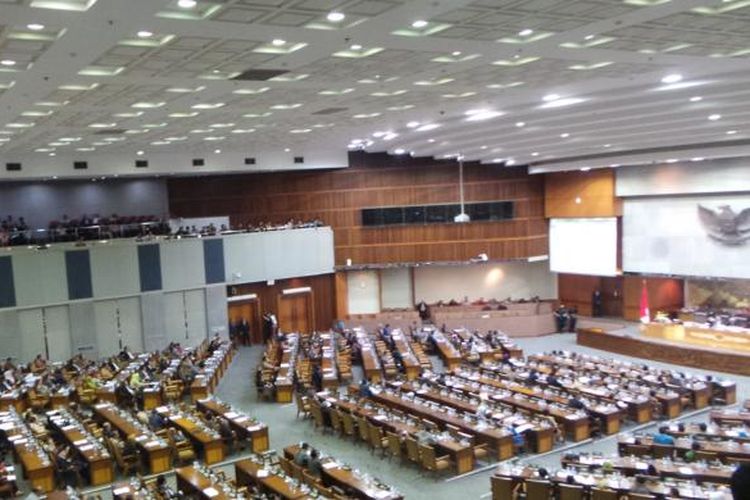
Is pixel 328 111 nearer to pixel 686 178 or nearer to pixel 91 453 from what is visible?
pixel 91 453

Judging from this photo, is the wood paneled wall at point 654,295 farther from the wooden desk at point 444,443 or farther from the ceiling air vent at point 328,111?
the ceiling air vent at point 328,111

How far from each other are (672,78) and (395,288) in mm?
21236

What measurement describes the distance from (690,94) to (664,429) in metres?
7.16

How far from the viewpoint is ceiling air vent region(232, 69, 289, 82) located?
1078 cm

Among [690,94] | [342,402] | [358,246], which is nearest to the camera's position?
[690,94]

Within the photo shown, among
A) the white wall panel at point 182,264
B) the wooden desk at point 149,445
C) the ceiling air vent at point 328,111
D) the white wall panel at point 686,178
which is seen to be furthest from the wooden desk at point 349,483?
the white wall panel at point 686,178

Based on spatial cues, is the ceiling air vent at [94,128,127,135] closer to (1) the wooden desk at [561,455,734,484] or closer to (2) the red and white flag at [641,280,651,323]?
(1) the wooden desk at [561,455,734,484]

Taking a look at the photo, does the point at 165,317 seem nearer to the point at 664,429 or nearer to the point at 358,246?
the point at 358,246

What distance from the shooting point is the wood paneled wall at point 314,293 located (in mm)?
30078

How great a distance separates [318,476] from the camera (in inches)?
491

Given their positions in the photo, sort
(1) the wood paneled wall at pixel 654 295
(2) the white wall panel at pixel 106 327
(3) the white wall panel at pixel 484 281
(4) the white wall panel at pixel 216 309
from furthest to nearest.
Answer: (3) the white wall panel at pixel 484 281 < (1) the wood paneled wall at pixel 654 295 < (4) the white wall panel at pixel 216 309 < (2) the white wall panel at pixel 106 327

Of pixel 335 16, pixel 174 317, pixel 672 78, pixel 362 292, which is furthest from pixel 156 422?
→ pixel 362 292

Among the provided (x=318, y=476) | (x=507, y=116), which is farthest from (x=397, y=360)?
(x=318, y=476)

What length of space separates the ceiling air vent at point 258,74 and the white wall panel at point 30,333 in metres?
17.8
